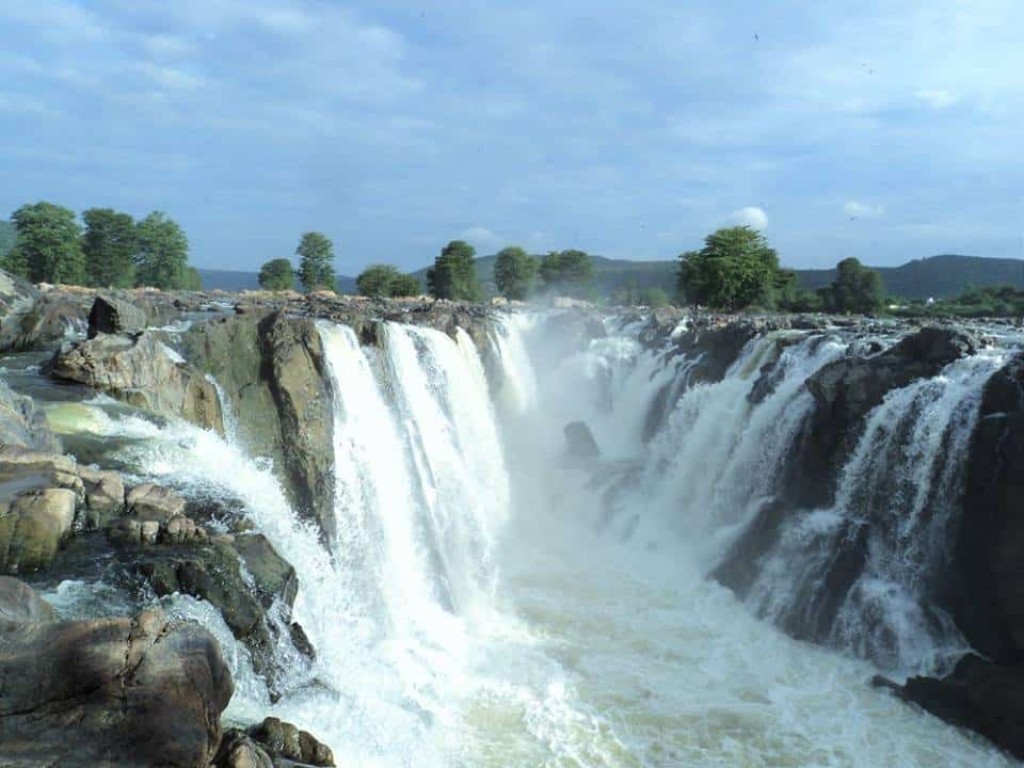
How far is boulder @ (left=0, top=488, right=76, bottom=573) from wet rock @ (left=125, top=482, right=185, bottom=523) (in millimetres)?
741

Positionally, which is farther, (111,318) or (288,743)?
(111,318)

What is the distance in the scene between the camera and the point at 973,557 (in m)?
13.2

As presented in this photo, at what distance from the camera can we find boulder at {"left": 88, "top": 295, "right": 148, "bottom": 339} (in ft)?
49.9

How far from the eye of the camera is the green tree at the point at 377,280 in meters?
80.9

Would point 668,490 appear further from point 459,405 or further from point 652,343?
point 652,343

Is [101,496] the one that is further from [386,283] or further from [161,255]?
[386,283]

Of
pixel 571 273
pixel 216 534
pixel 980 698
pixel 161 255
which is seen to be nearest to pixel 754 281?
pixel 571 273

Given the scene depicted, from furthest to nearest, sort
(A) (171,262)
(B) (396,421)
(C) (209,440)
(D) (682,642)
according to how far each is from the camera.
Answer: (A) (171,262), (B) (396,421), (D) (682,642), (C) (209,440)

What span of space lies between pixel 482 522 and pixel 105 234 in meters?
52.1

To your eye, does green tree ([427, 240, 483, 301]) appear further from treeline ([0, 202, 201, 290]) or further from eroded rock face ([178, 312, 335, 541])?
eroded rock face ([178, 312, 335, 541])

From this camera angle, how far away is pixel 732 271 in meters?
67.3

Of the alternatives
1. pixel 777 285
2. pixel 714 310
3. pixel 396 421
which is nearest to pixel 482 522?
pixel 396 421

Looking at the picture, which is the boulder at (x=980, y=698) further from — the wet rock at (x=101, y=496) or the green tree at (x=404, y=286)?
the green tree at (x=404, y=286)

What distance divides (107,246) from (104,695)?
6266cm
